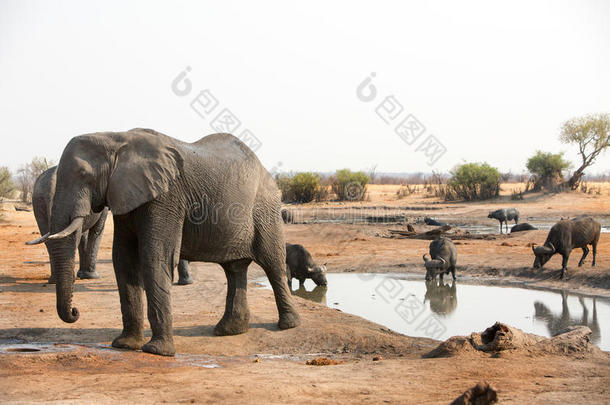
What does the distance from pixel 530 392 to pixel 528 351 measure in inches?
70.5

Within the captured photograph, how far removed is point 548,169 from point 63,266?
136 feet

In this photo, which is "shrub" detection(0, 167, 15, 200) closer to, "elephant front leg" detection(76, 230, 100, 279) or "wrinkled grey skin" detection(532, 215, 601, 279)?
"elephant front leg" detection(76, 230, 100, 279)

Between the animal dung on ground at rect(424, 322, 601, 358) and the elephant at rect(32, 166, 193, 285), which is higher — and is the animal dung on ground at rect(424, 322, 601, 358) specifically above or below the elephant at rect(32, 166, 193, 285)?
below

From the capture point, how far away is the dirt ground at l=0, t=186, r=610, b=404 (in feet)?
19.3


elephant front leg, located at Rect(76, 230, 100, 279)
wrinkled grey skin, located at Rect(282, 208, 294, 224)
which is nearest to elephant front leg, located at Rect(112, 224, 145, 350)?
elephant front leg, located at Rect(76, 230, 100, 279)

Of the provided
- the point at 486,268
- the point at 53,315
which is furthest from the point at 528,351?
the point at 486,268

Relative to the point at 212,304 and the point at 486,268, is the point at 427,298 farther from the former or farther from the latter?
the point at 212,304

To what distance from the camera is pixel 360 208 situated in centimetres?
3769

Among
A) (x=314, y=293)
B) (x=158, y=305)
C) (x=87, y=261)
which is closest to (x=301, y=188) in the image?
(x=314, y=293)

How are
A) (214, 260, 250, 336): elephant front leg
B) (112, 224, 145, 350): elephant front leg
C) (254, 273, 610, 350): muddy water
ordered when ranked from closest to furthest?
(112, 224, 145, 350): elephant front leg
(214, 260, 250, 336): elephant front leg
(254, 273, 610, 350): muddy water

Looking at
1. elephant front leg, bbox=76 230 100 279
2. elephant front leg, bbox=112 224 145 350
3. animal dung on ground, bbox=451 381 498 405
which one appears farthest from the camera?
elephant front leg, bbox=76 230 100 279

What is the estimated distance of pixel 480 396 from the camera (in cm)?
503

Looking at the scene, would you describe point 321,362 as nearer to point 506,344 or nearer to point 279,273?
point 279,273

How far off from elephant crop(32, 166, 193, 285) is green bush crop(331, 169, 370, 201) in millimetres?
30810
